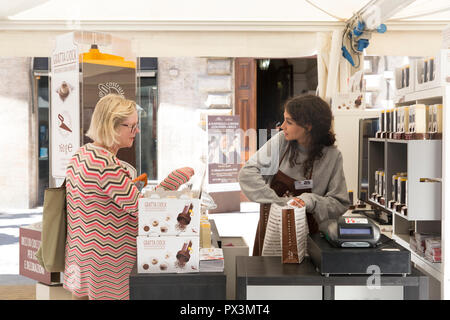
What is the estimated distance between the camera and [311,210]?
2.05 metres

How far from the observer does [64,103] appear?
7.20ft

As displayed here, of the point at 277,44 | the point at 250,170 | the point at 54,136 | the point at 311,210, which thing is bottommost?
the point at 311,210

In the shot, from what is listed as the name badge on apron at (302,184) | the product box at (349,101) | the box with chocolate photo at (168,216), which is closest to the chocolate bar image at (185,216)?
the box with chocolate photo at (168,216)

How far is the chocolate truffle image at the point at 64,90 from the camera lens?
218cm

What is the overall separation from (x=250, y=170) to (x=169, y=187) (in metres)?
0.51

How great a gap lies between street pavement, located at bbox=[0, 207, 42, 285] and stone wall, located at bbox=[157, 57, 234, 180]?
110cm

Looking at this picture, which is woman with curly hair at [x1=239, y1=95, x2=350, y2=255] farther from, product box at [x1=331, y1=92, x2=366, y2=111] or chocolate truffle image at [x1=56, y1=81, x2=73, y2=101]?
product box at [x1=331, y1=92, x2=366, y2=111]

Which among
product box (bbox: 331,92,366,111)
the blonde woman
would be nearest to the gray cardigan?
the blonde woman

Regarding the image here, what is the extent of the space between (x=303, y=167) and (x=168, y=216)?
89 cm

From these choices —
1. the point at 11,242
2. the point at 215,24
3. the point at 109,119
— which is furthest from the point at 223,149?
the point at 11,242

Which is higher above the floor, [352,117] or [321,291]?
[352,117]

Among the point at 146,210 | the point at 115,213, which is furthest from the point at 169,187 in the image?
the point at 146,210

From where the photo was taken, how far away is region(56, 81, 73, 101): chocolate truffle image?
7.17ft
